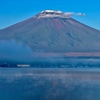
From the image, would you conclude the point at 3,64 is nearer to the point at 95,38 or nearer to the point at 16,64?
the point at 16,64

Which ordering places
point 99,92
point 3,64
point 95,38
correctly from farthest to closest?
1. point 95,38
2. point 3,64
3. point 99,92

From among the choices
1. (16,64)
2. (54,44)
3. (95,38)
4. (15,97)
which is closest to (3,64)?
(16,64)

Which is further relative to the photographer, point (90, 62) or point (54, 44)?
point (54, 44)

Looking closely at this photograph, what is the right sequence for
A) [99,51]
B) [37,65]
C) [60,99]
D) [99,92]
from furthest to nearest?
1. [99,51]
2. [37,65]
3. [99,92]
4. [60,99]

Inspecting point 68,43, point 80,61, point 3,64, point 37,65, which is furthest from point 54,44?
point 3,64

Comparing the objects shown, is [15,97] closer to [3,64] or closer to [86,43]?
[3,64]

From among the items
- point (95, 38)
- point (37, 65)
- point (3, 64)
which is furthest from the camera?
point (95, 38)

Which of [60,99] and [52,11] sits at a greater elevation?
[52,11]

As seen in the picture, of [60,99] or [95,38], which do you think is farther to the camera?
[95,38]

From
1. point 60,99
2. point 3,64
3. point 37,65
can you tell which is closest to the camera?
point 60,99
